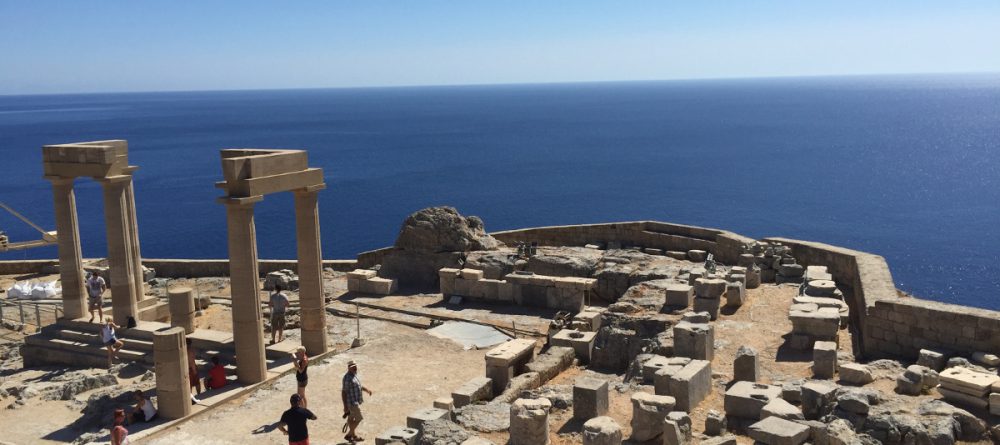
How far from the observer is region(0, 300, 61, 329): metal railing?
915 inches

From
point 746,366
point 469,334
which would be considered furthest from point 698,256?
point 746,366

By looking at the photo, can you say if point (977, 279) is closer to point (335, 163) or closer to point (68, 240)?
point (68, 240)

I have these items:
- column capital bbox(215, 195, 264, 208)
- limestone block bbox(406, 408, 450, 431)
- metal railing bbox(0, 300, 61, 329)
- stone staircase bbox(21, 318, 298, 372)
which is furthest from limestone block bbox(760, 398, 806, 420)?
metal railing bbox(0, 300, 61, 329)

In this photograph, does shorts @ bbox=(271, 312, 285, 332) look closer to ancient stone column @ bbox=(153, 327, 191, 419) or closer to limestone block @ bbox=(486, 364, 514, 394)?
ancient stone column @ bbox=(153, 327, 191, 419)

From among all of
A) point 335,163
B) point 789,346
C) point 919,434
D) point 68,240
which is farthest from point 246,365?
point 335,163

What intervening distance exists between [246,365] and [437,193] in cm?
6731

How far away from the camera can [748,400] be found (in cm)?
1250

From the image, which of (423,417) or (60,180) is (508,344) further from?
(60,180)

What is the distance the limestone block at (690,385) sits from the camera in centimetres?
1313

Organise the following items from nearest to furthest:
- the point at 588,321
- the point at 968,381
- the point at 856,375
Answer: the point at 968,381 → the point at 856,375 → the point at 588,321

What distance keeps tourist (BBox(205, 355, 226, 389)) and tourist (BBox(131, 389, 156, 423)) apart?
5.05 feet

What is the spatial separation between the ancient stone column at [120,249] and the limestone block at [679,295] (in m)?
13.0

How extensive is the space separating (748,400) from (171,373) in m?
10.1

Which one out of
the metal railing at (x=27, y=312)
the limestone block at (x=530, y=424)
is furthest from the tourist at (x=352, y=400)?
the metal railing at (x=27, y=312)
